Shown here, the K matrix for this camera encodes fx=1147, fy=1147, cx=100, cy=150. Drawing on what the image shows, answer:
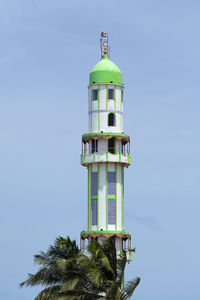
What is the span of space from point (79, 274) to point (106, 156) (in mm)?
29204

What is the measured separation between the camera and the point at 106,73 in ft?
412

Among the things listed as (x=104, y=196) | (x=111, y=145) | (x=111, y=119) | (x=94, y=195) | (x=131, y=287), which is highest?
(x=111, y=119)

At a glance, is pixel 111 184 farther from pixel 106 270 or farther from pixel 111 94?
pixel 106 270

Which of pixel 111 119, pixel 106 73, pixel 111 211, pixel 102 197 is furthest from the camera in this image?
pixel 106 73

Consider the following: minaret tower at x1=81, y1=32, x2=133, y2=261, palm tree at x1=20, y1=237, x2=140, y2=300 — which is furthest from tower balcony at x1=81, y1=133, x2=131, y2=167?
palm tree at x1=20, y1=237, x2=140, y2=300

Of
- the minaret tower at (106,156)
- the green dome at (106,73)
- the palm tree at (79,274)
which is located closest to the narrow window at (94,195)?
the minaret tower at (106,156)

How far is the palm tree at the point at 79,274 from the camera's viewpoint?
94500 millimetres

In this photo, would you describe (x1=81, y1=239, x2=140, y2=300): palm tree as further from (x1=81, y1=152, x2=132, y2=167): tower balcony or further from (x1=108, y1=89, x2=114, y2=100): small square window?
(x1=108, y1=89, x2=114, y2=100): small square window

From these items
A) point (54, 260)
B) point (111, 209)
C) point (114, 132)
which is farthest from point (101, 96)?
point (54, 260)

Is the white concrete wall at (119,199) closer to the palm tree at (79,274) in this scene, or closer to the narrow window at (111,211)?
the narrow window at (111,211)

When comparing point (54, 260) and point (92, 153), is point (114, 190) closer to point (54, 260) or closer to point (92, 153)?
point (92, 153)

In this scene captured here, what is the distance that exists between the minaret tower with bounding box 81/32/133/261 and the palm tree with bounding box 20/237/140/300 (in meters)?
24.5

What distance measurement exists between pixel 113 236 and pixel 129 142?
10770mm

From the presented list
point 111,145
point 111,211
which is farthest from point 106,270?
point 111,145
